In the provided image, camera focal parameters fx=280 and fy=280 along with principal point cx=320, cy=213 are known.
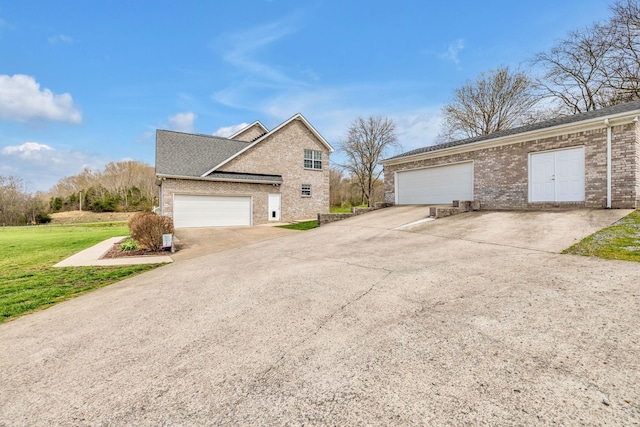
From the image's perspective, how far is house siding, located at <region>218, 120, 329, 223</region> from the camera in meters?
20.2

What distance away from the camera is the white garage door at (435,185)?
1289cm

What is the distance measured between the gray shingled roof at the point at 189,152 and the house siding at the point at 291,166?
1946 millimetres

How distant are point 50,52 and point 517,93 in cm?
Answer: 3189

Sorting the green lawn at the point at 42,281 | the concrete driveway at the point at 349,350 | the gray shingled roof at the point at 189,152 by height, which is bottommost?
the green lawn at the point at 42,281

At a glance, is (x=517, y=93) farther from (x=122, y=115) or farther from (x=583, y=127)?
(x=122, y=115)

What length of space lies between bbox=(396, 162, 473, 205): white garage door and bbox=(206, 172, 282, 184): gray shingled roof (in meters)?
8.86

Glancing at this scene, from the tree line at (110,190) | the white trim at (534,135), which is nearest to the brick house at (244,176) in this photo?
the white trim at (534,135)

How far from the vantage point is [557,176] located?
1023cm

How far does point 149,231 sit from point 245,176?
1025 cm

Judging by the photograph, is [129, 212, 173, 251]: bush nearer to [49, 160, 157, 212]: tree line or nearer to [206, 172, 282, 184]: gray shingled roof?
[206, 172, 282, 184]: gray shingled roof

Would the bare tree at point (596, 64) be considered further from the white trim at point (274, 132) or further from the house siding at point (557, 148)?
the white trim at point (274, 132)

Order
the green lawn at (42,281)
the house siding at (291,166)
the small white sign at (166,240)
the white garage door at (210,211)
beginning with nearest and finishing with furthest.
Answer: the green lawn at (42,281) < the small white sign at (166,240) < the white garage door at (210,211) < the house siding at (291,166)

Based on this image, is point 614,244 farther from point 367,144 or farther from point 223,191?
point 367,144

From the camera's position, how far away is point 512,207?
11.2 m
